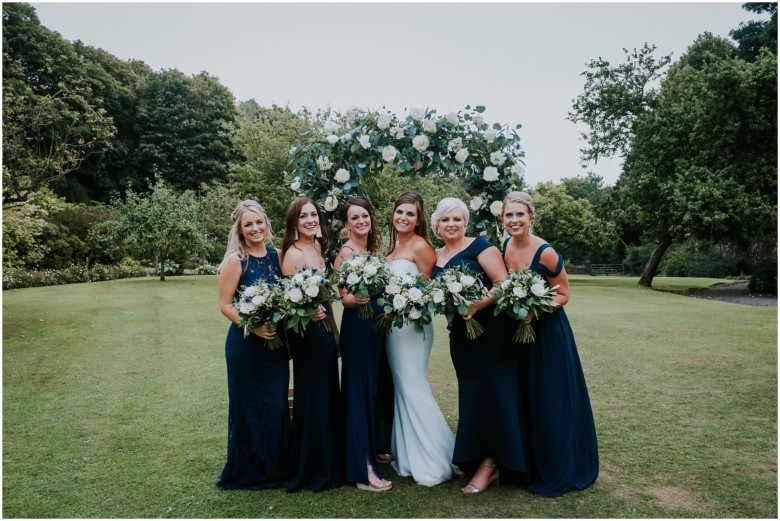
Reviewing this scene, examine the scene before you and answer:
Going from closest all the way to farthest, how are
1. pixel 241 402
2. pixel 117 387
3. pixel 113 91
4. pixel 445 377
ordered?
pixel 241 402 → pixel 117 387 → pixel 445 377 → pixel 113 91

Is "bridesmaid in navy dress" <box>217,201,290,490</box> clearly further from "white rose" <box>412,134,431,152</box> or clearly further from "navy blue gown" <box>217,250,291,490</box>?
"white rose" <box>412,134,431,152</box>

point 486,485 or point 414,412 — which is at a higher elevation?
point 414,412

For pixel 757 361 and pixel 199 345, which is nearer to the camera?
pixel 757 361

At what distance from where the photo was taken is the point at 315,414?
17.4ft

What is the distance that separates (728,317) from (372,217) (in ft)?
51.0

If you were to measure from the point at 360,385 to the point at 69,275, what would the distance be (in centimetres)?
2888

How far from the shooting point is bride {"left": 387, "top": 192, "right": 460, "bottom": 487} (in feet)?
17.9

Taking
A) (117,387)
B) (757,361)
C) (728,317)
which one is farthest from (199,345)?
(728,317)

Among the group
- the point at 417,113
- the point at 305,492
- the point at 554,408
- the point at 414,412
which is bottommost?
the point at 305,492

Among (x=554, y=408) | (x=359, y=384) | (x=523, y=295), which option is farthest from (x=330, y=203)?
(x=554, y=408)

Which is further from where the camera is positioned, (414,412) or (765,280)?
(765,280)

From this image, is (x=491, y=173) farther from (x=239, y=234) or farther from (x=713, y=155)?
(x=713, y=155)

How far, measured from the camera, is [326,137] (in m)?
6.68

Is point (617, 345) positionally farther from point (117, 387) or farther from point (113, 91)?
point (113, 91)
